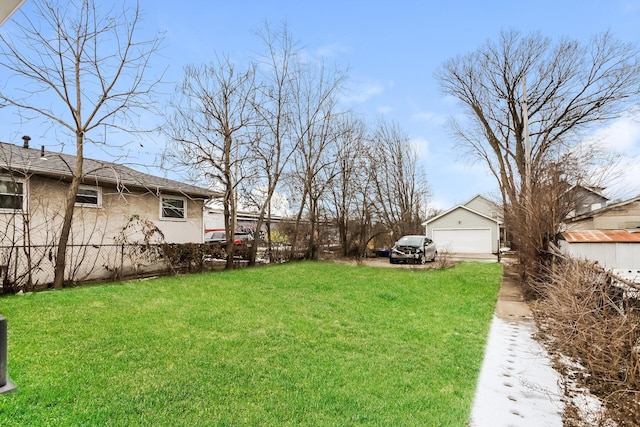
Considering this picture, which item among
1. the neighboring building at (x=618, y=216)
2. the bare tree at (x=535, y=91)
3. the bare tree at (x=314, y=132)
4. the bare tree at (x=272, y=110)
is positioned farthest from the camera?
the bare tree at (x=314, y=132)

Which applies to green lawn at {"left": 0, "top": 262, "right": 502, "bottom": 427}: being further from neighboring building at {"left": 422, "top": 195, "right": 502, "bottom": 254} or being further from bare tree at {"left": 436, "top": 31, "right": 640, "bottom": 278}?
neighboring building at {"left": 422, "top": 195, "right": 502, "bottom": 254}

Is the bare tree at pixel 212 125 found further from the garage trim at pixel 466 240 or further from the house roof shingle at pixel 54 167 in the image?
the garage trim at pixel 466 240

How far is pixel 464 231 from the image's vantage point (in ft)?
92.8

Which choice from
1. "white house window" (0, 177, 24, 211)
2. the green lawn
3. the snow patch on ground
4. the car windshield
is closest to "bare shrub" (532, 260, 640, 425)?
the snow patch on ground

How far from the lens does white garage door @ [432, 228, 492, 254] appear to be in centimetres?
2734

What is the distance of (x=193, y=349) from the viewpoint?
13.8 feet

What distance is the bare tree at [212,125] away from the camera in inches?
502

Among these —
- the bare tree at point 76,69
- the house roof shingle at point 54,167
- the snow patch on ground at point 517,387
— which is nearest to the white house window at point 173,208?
the house roof shingle at point 54,167

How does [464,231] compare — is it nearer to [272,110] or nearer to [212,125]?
[272,110]

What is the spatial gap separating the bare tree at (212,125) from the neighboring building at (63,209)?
1.18 metres

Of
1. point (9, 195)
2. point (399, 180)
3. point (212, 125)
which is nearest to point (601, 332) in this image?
point (9, 195)

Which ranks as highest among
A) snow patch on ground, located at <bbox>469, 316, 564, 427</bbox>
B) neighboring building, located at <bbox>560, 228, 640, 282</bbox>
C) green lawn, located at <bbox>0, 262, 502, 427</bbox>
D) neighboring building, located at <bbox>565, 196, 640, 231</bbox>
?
neighboring building, located at <bbox>565, 196, 640, 231</bbox>

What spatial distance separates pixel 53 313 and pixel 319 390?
483 centimetres

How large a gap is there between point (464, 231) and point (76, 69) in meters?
27.1
